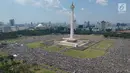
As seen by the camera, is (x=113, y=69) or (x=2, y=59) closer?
(x=113, y=69)

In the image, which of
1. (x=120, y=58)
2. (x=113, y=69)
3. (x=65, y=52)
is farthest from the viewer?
(x=65, y=52)

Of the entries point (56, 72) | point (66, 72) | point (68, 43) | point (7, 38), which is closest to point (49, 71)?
point (56, 72)

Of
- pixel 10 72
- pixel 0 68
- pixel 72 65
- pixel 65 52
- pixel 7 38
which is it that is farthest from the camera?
pixel 7 38

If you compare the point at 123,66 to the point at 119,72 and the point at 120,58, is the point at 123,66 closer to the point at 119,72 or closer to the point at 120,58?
the point at 119,72

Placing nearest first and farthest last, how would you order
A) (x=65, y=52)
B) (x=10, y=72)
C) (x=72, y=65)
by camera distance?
(x=10, y=72)
(x=72, y=65)
(x=65, y=52)

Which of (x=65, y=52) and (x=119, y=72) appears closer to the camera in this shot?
(x=119, y=72)

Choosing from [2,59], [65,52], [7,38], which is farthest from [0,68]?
[7,38]

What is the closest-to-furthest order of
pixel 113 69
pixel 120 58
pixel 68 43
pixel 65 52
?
pixel 113 69 < pixel 120 58 < pixel 65 52 < pixel 68 43

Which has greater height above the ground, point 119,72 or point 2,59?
A: point 2,59

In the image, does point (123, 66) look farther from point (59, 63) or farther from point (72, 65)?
point (59, 63)
